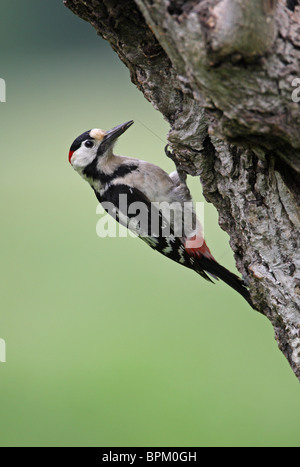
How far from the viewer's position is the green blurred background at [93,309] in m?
5.29

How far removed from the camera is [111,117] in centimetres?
1057

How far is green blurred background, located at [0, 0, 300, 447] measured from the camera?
17.4 feet

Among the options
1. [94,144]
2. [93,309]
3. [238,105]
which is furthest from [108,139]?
[93,309]

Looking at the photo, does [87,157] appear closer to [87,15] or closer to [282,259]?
[87,15]

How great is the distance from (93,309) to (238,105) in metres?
5.99

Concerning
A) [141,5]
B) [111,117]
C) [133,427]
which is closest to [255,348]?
[133,427]

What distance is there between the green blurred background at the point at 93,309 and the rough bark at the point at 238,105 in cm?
156

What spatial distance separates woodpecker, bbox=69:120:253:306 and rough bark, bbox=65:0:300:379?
1.11 meters

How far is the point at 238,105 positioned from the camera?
1865mm
